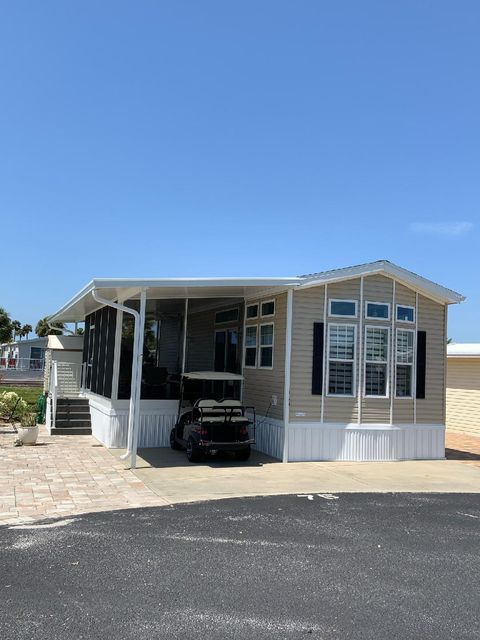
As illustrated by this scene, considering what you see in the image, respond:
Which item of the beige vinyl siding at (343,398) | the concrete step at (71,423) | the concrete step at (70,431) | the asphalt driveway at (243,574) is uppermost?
the beige vinyl siding at (343,398)

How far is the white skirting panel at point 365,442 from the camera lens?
11.4 meters

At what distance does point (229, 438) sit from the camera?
10594 mm

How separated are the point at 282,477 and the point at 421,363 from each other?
4.50 meters

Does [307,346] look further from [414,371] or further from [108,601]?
[108,601]

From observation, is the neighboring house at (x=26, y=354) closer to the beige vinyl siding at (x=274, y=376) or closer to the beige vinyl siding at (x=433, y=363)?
the beige vinyl siding at (x=274, y=376)

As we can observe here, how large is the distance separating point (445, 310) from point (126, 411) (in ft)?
23.6

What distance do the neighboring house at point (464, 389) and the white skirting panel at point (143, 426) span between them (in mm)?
10068

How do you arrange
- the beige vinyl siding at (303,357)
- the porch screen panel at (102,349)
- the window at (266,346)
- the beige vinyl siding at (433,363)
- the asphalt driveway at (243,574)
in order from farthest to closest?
the porch screen panel at (102,349) → the beige vinyl siding at (433,363) → the window at (266,346) → the beige vinyl siding at (303,357) → the asphalt driveway at (243,574)

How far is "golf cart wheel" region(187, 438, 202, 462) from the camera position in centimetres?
1054

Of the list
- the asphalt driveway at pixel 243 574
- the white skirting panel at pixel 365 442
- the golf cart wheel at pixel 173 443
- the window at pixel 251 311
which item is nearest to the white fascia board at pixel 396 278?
the window at pixel 251 311

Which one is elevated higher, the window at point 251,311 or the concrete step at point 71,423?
the window at point 251,311

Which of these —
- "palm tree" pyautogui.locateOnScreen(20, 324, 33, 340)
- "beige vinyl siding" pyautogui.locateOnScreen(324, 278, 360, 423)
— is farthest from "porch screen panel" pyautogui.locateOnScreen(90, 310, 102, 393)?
"palm tree" pyautogui.locateOnScreen(20, 324, 33, 340)

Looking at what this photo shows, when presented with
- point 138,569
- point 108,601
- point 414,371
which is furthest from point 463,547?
point 414,371

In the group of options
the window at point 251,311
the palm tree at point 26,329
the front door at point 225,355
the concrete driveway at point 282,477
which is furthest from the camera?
the palm tree at point 26,329
